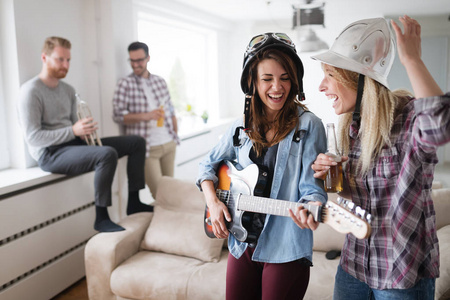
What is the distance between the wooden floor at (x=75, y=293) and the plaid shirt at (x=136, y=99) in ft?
4.38

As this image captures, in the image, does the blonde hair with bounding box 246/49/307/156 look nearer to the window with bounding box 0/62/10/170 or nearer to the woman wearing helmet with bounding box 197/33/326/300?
the woman wearing helmet with bounding box 197/33/326/300

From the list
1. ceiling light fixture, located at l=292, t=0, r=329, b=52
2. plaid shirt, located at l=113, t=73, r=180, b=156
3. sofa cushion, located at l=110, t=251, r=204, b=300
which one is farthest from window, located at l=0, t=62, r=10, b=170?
ceiling light fixture, located at l=292, t=0, r=329, b=52

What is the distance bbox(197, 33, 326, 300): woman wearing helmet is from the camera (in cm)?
134

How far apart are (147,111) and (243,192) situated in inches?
108

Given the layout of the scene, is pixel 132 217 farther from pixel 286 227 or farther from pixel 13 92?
pixel 286 227

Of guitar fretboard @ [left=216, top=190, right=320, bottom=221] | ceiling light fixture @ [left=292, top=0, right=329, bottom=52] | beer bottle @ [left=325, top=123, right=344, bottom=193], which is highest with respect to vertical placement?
ceiling light fixture @ [left=292, top=0, right=329, bottom=52]

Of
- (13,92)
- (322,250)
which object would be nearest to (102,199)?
(13,92)

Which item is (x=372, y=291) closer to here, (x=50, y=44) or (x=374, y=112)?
(x=374, y=112)

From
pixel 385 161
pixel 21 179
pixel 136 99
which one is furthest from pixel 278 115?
pixel 136 99

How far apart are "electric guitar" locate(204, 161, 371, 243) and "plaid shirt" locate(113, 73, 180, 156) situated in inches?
99.4

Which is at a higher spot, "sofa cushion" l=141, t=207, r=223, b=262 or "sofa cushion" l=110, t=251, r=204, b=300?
"sofa cushion" l=141, t=207, r=223, b=262

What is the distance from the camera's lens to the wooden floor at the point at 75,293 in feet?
10.0

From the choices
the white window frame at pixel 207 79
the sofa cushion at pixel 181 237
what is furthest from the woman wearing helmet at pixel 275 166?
the white window frame at pixel 207 79

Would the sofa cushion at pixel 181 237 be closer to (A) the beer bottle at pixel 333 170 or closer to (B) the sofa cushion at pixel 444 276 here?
(B) the sofa cushion at pixel 444 276
